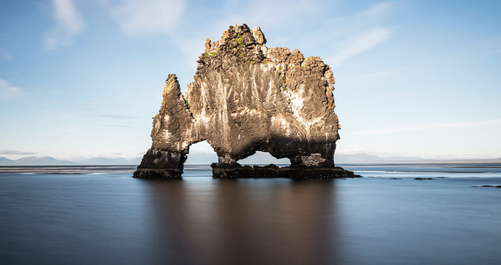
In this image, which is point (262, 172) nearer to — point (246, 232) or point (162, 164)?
point (162, 164)

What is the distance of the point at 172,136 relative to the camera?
42.3 meters

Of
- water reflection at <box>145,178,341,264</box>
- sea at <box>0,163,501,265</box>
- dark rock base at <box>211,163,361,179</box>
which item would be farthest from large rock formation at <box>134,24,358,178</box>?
water reflection at <box>145,178,341,264</box>

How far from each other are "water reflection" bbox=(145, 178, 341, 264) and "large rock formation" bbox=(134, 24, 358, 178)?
20.6m

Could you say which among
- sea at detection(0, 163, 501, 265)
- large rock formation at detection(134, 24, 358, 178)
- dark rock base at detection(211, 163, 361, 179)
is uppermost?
large rock formation at detection(134, 24, 358, 178)

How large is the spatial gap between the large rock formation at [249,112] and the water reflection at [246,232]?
20591 mm

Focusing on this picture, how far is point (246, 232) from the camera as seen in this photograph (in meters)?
11.2

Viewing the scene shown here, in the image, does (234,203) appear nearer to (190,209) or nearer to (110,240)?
(190,209)

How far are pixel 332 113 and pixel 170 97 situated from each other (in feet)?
59.6

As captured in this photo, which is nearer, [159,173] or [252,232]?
[252,232]

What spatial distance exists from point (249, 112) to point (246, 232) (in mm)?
29974

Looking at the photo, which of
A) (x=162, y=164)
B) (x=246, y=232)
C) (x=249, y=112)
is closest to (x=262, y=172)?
(x=249, y=112)

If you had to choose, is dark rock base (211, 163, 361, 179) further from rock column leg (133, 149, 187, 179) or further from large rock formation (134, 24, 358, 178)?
rock column leg (133, 149, 187, 179)

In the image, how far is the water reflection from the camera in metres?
8.50

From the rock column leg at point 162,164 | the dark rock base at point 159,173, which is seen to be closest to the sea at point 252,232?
the dark rock base at point 159,173
